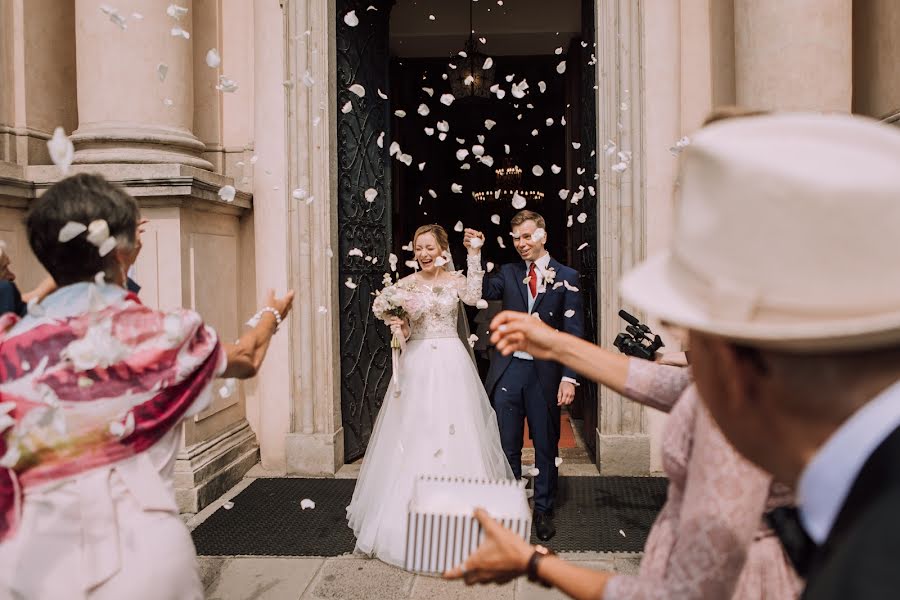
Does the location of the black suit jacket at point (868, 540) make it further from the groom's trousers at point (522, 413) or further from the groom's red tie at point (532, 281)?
the groom's red tie at point (532, 281)

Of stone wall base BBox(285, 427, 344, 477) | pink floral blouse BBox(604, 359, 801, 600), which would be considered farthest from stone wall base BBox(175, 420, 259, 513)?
pink floral blouse BBox(604, 359, 801, 600)

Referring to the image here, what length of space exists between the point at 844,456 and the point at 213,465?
578 cm

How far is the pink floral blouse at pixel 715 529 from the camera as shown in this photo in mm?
1300

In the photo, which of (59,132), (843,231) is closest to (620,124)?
(59,132)

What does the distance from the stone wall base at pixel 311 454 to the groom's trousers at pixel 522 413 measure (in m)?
1.80

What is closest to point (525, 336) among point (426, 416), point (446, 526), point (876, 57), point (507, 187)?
point (446, 526)

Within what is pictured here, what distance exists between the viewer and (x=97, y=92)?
5820 mm

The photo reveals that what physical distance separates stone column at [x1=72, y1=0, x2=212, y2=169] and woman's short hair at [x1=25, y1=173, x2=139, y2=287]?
3.95 meters

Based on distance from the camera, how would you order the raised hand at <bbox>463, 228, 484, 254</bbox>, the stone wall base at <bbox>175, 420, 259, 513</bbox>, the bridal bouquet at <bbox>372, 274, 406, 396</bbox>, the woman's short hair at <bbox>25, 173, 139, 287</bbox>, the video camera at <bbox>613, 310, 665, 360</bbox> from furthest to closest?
1. the raised hand at <bbox>463, 228, 484, 254</bbox>
2. the bridal bouquet at <bbox>372, 274, 406, 396</bbox>
3. the stone wall base at <bbox>175, 420, 259, 513</bbox>
4. the video camera at <bbox>613, 310, 665, 360</bbox>
5. the woman's short hair at <bbox>25, 173, 139, 287</bbox>

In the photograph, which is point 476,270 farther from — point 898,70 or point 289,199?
point 898,70

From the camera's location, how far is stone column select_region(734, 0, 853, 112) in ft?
17.3

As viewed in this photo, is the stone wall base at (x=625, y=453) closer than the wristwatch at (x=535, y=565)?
No

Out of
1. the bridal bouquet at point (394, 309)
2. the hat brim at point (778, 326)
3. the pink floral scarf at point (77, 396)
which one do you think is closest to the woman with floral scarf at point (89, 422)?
the pink floral scarf at point (77, 396)

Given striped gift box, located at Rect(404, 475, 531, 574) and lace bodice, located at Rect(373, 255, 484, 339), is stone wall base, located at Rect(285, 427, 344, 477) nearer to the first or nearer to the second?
lace bodice, located at Rect(373, 255, 484, 339)
